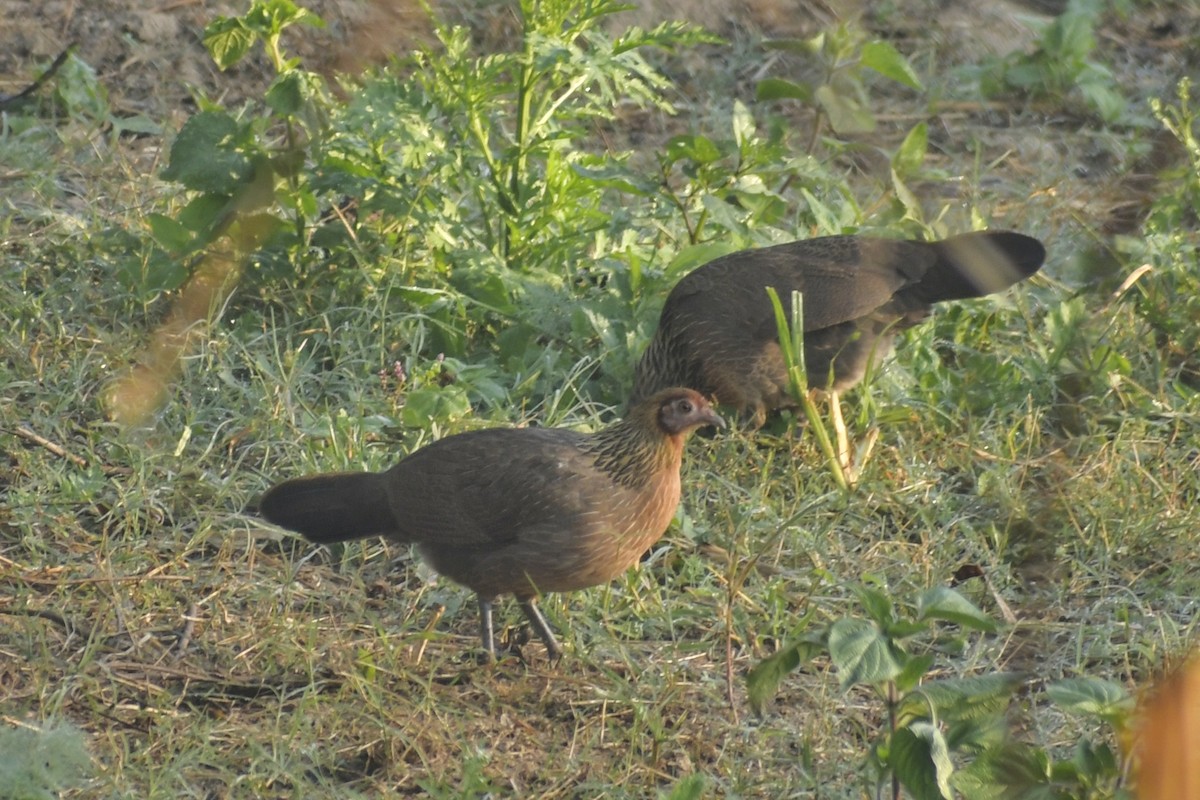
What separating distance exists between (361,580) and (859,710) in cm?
139

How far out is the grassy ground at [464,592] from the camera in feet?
11.1

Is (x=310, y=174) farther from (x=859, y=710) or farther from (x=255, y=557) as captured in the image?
(x=859, y=710)

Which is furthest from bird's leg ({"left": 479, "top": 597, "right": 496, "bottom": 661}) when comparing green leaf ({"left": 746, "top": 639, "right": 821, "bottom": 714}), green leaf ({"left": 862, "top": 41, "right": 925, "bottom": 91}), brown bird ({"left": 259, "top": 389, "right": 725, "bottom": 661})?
green leaf ({"left": 862, "top": 41, "right": 925, "bottom": 91})

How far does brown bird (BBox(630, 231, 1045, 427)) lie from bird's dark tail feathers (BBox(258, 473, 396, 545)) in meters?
1.30

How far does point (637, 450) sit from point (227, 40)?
209 cm

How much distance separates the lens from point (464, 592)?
13.7ft

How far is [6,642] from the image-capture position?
3650 millimetres

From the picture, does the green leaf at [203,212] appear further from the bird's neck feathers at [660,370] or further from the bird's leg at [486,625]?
the bird's leg at [486,625]

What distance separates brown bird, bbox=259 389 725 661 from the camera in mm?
3715

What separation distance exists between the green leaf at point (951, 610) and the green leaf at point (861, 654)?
9 centimetres

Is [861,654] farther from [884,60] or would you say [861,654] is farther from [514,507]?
[884,60]

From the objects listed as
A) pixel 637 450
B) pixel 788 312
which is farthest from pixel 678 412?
pixel 788 312

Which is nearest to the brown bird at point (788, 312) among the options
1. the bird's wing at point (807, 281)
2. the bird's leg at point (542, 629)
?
the bird's wing at point (807, 281)

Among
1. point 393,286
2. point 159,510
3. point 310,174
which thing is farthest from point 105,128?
A: point 159,510
